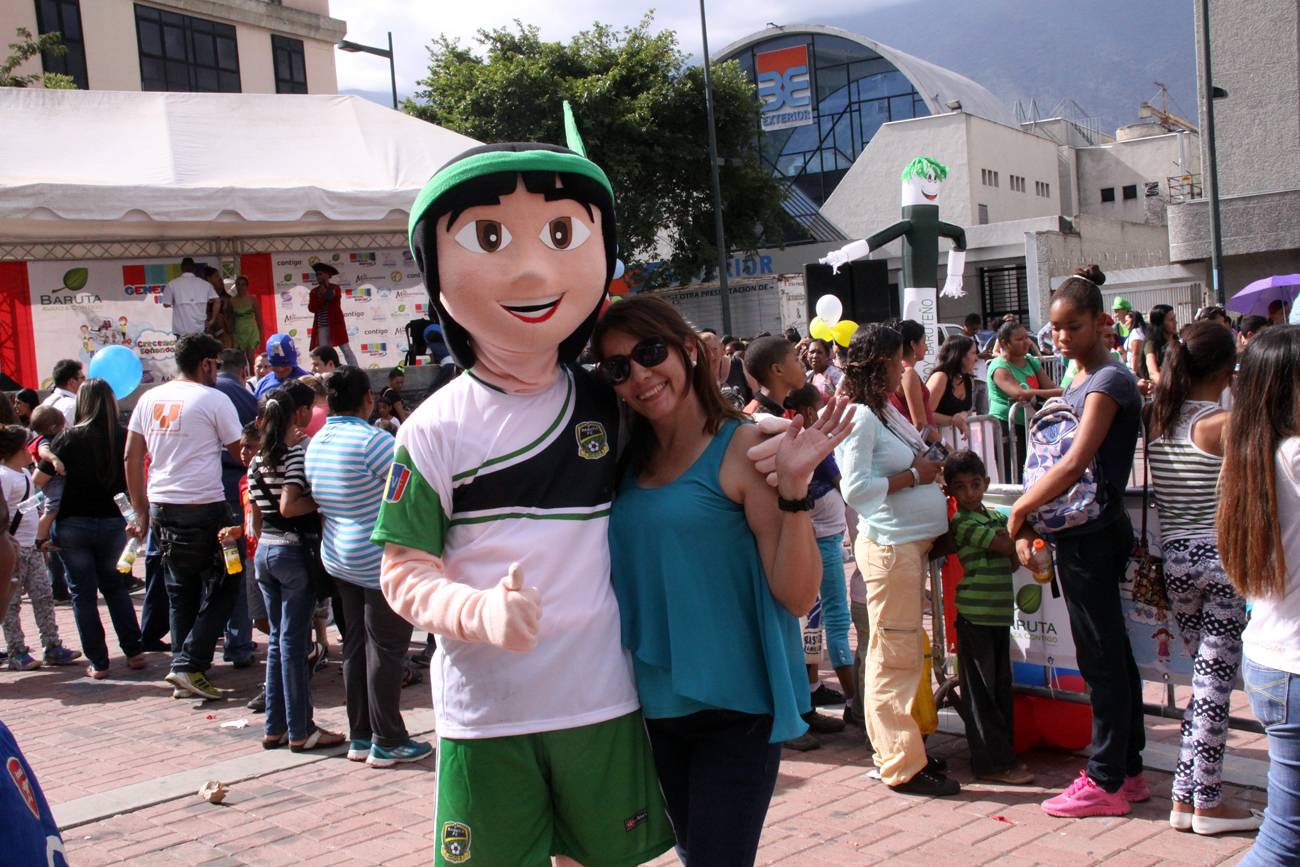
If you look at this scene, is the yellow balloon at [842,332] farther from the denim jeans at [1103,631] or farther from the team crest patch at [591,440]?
the team crest patch at [591,440]

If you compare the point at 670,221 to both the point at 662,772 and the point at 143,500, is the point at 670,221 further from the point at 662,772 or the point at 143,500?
the point at 662,772

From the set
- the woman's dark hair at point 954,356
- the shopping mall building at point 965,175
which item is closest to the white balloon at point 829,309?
the woman's dark hair at point 954,356

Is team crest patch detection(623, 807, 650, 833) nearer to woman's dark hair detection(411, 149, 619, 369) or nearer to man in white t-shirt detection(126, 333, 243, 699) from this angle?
woman's dark hair detection(411, 149, 619, 369)

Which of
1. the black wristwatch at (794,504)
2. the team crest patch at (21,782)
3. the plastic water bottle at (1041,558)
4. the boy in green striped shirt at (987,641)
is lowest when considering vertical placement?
the boy in green striped shirt at (987,641)

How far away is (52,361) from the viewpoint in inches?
513

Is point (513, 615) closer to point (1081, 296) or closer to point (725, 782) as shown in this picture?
point (725, 782)

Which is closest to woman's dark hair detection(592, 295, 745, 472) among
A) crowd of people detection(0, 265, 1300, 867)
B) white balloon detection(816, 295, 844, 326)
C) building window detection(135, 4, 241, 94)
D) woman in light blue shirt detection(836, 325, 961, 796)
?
crowd of people detection(0, 265, 1300, 867)

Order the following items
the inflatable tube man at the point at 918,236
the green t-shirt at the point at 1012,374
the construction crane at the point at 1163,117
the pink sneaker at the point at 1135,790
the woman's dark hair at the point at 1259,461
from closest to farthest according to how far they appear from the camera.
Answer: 1. the woman's dark hair at the point at 1259,461
2. the pink sneaker at the point at 1135,790
3. the green t-shirt at the point at 1012,374
4. the inflatable tube man at the point at 918,236
5. the construction crane at the point at 1163,117

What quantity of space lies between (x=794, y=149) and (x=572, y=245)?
4145cm

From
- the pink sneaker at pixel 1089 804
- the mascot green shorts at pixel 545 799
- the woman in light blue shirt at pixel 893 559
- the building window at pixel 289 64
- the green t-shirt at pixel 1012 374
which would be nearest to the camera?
the mascot green shorts at pixel 545 799

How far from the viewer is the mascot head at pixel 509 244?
8.33ft

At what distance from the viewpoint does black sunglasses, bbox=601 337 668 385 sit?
99.2 inches

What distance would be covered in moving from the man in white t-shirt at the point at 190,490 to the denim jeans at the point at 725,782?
16.1ft

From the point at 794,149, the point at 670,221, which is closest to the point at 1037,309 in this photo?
the point at 670,221
